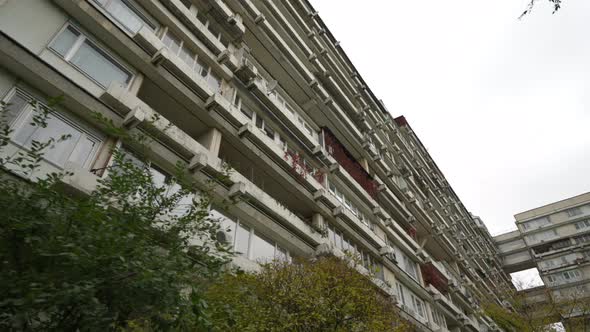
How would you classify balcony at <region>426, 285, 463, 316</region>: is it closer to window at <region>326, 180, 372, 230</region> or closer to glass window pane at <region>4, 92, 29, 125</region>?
window at <region>326, 180, 372, 230</region>

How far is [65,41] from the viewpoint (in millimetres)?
11391

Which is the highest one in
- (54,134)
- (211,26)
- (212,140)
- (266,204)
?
(211,26)

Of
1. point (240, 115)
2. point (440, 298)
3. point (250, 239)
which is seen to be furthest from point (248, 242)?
point (440, 298)

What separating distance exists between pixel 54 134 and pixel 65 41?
11.5ft

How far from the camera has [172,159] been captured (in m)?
12.5

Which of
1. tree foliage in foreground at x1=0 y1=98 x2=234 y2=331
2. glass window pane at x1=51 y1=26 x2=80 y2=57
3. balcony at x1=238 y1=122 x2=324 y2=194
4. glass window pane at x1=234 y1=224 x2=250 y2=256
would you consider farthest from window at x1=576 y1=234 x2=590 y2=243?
glass window pane at x1=51 y1=26 x2=80 y2=57

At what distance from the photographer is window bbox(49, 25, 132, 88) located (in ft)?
36.9

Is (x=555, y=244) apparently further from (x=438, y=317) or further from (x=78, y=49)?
(x=78, y=49)

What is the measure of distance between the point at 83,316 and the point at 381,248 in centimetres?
2045

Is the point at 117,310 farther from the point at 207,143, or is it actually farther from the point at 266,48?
the point at 266,48

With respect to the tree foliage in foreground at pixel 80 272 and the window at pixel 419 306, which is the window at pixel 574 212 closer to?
the window at pixel 419 306

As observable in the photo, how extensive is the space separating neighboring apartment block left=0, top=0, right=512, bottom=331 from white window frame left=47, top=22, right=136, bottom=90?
43mm

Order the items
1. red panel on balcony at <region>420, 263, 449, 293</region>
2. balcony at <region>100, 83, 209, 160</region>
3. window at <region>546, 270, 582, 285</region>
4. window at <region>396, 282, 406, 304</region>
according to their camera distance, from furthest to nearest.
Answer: window at <region>546, 270, 582, 285</region>
red panel on balcony at <region>420, 263, 449, 293</region>
window at <region>396, 282, 406, 304</region>
balcony at <region>100, 83, 209, 160</region>

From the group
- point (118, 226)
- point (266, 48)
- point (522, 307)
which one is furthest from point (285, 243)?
point (522, 307)
